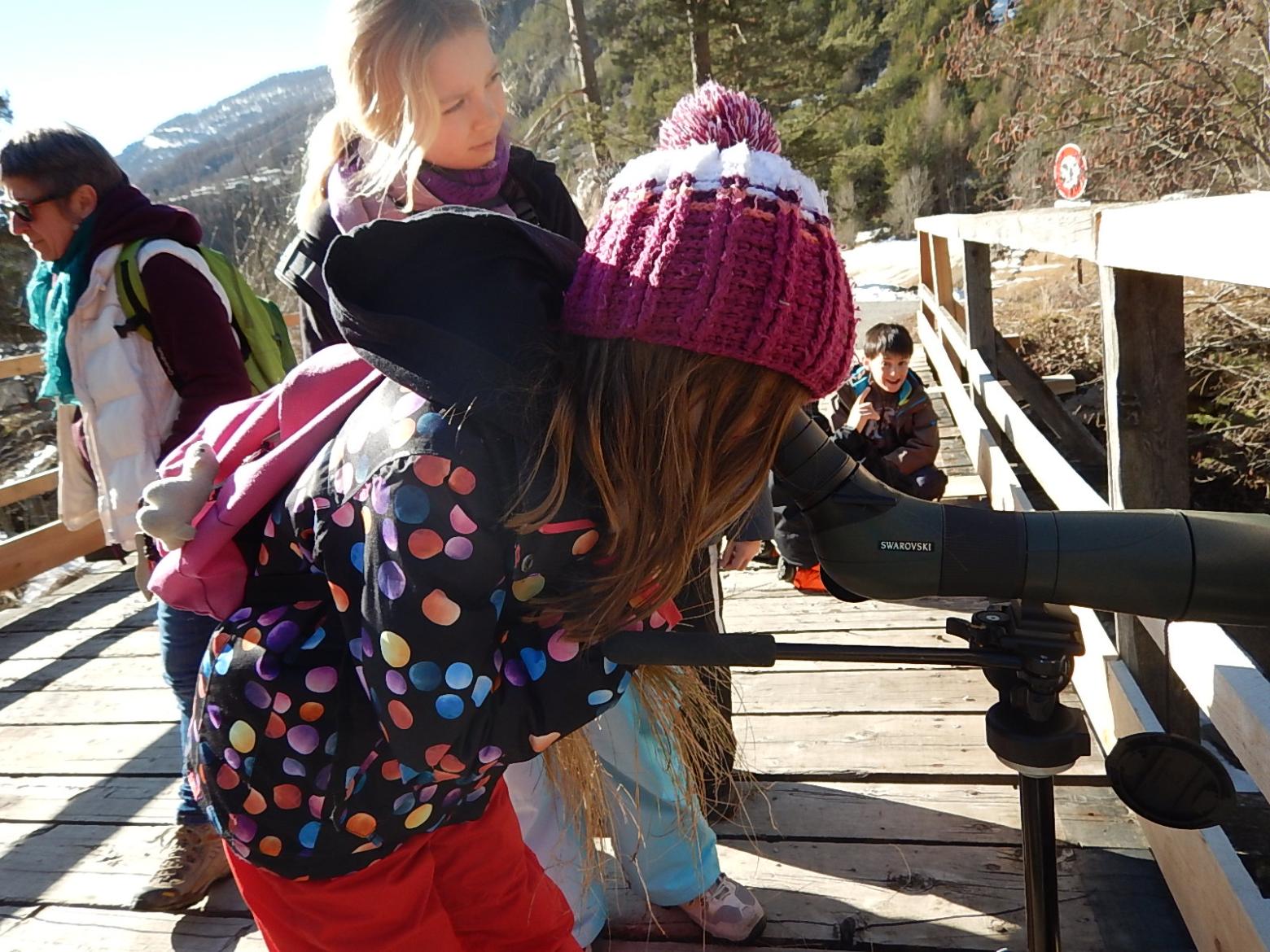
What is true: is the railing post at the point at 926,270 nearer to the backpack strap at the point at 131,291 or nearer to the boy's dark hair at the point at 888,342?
the boy's dark hair at the point at 888,342

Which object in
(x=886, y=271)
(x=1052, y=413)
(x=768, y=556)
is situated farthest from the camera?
(x=886, y=271)

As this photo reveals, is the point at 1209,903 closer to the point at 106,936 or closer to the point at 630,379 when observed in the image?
the point at 630,379

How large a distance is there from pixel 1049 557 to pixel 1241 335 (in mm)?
5270

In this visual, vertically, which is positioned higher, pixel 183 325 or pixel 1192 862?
pixel 183 325

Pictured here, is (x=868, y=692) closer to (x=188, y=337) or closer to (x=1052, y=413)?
(x=188, y=337)

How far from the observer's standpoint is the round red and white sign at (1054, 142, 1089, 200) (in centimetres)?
635

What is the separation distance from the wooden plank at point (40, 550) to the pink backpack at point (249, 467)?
3.24 metres

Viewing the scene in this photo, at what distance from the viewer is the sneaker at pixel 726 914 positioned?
171 centimetres

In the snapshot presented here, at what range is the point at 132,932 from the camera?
6.40 feet

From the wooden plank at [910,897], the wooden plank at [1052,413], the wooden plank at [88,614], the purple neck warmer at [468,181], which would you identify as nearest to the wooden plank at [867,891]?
the wooden plank at [910,897]

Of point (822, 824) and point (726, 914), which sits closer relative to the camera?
point (726, 914)

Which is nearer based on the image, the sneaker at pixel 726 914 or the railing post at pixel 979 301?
the sneaker at pixel 726 914

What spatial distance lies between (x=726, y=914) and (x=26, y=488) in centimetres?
388

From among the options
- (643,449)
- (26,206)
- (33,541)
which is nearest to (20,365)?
(33,541)
